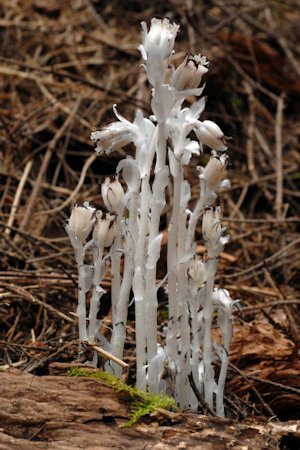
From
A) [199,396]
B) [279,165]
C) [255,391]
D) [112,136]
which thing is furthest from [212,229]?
[279,165]

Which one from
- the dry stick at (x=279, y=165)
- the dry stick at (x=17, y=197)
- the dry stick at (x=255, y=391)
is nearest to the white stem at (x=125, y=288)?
the dry stick at (x=255, y=391)

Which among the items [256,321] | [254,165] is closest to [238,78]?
[254,165]

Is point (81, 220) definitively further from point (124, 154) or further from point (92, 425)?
point (124, 154)

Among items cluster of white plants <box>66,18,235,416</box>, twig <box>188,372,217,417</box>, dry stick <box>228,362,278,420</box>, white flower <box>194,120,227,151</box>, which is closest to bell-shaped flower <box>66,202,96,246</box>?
cluster of white plants <box>66,18,235,416</box>

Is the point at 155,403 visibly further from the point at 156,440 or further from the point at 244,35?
the point at 244,35

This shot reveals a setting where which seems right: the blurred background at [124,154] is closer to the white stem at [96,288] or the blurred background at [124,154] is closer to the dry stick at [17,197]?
the dry stick at [17,197]

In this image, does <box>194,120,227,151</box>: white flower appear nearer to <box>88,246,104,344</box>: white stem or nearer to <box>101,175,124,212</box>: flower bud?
<box>101,175,124,212</box>: flower bud
